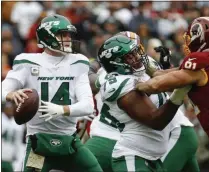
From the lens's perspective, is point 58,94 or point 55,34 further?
point 55,34

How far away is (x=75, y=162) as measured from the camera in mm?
6168

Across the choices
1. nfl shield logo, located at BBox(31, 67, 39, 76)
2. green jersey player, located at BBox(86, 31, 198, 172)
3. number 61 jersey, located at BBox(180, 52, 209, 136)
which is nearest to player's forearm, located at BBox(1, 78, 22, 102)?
nfl shield logo, located at BBox(31, 67, 39, 76)

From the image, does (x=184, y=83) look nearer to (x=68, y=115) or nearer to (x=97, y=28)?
(x=68, y=115)

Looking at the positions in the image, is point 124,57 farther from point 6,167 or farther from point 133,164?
point 6,167

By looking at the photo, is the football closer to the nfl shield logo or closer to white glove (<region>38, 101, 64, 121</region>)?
white glove (<region>38, 101, 64, 121</region>)

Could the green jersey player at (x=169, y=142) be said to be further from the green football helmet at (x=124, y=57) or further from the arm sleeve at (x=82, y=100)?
the green football helmet at (x=124, y=57)

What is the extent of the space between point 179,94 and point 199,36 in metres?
0.43

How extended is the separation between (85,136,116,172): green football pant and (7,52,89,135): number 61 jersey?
0.65m

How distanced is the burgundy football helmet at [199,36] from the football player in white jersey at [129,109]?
406 mm

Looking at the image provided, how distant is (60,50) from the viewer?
6145 mm

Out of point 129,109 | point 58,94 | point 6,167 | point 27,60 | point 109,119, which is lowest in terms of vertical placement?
point 6,167

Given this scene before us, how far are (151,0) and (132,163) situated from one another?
8.85 metres

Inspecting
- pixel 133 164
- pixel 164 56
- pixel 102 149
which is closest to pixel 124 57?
pixel 133 164

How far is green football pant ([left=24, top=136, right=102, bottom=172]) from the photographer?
6164 millimetres
